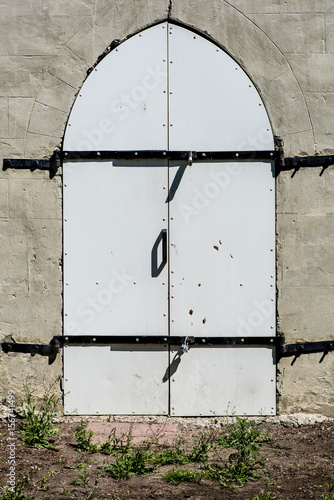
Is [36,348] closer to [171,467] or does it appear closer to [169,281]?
[169,281]

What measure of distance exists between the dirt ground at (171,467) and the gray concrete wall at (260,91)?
0.43 metres

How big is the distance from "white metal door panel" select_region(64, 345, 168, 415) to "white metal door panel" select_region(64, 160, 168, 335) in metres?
Result: 0.17

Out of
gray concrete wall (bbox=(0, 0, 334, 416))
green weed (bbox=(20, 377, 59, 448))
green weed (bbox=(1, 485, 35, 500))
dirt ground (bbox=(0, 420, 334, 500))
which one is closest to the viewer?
green weed (bbox=(1, 485, 35, 500))

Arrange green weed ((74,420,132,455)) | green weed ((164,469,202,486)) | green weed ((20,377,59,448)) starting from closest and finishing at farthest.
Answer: green weed ((164,469,202,486)) → green weed ((74,420,132,455)) → green weed ((20,377,59,448))

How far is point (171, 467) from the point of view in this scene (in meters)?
3.78

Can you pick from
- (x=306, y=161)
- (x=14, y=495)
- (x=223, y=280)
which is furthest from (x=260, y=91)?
(x=14, y=495)

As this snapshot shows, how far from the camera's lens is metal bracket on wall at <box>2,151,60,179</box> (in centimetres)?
444

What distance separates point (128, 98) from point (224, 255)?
55.7 inches

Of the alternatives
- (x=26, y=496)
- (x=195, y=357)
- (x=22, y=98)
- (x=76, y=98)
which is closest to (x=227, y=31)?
(x=76, y=98)

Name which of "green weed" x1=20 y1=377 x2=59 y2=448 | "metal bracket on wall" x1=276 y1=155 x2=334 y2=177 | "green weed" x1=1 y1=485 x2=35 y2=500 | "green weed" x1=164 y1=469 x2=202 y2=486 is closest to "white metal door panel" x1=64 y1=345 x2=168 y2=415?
"green weed" x1=20 y1=377 x2=59 y2=448

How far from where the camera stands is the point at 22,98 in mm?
4457

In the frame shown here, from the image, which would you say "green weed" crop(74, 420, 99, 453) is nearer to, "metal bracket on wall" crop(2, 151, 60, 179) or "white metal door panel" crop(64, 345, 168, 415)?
"white metal door panel" crop(64, 345, 168, 415)

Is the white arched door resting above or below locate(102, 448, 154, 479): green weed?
above

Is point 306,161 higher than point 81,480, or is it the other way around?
point 306,161
